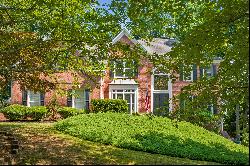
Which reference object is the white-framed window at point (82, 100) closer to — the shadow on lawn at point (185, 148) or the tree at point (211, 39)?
the shadow on lawn at point (185, 148)

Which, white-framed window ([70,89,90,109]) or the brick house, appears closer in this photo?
the brick house

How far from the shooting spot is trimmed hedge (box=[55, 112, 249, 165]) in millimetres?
17219

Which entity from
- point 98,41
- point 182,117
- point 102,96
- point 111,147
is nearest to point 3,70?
point 98,41

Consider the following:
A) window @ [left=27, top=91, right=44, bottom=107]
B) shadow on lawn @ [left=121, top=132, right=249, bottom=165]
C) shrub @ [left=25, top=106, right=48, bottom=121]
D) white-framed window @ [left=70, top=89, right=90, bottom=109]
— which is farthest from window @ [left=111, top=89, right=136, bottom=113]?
shadow on lawn @ [left=121, top=132, right=249, bottom=165]

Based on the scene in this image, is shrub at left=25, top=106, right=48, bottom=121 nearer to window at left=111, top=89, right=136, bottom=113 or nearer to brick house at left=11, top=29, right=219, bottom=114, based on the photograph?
brick house at left=11, top=29, right=219, bottom=114

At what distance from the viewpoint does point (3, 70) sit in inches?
561

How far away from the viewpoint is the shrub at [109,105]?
3152 cm

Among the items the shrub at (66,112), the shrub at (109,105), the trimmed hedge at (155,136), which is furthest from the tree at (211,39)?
the shrub at (66,112)

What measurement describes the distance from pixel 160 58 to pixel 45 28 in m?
5.29

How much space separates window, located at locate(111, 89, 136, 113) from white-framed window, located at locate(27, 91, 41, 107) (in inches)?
282

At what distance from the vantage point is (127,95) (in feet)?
121

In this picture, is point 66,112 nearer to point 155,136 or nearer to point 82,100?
point 82,100

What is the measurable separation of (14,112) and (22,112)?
0.63m

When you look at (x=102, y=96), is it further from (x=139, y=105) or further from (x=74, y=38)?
(x=74, y=38)
